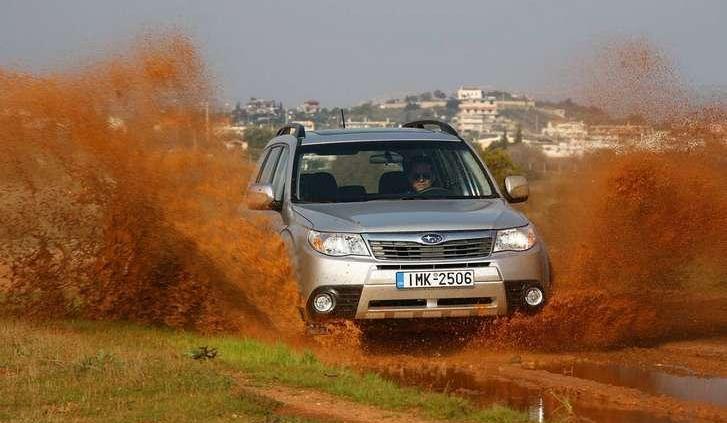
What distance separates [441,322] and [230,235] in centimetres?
219

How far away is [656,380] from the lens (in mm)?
9367

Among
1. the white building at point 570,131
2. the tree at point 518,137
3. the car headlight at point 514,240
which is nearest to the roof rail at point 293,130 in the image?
the car headlight at point 514,240

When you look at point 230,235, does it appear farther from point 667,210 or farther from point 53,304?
point 667,210

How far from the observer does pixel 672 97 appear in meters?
17.1

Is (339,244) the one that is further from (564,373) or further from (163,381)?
(163,381)

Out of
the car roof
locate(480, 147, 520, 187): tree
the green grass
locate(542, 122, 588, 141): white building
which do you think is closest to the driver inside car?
the car roof

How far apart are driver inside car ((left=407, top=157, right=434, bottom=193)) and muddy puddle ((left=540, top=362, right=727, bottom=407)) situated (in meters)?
2.47

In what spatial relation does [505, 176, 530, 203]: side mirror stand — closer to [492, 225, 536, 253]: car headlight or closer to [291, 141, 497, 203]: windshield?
[291, 141, 497, 203]: windshield

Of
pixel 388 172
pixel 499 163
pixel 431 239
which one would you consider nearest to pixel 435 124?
pixel 388 172

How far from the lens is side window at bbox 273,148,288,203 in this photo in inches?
461

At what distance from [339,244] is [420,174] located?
182 cm

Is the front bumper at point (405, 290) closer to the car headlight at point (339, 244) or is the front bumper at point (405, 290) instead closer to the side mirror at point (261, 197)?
the car headlight at point (339, 244)

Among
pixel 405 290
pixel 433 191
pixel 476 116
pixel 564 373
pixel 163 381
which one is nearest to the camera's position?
pixel 163 381

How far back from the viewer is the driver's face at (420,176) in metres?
11.9
